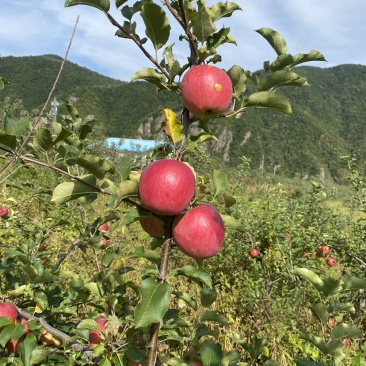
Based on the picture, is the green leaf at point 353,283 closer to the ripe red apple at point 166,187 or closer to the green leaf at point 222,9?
the ripe red apple at point 166,187

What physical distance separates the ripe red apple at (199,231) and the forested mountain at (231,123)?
4028 cm

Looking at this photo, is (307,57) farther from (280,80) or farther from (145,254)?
(145,254)

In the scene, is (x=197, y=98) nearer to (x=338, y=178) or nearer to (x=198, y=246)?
(x=198, y=246)

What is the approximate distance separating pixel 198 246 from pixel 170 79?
408 mm

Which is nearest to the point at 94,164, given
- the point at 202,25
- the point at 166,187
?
the point at 166,187

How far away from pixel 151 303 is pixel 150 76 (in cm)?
51

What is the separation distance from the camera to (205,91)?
83 centimetres

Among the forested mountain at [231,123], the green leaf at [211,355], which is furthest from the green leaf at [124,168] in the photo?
the forested mountain at [231,123]

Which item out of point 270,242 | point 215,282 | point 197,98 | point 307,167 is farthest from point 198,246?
point 307,167

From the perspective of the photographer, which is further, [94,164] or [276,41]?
[276,41]

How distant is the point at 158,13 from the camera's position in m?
0.87

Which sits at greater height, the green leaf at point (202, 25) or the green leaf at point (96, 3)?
the green leaf at point (202, 25)

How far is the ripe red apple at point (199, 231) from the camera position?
82 centimetres

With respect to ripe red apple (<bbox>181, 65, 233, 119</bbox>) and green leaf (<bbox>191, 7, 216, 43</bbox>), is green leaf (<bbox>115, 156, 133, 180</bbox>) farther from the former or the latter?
green leaf (<bbox>191, 7, 216, 43</bbox>)
